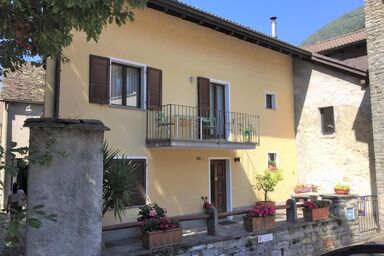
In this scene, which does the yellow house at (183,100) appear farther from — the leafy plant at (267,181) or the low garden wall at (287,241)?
the low garden wall at (287,241)

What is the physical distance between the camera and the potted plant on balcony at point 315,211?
39.8 ft

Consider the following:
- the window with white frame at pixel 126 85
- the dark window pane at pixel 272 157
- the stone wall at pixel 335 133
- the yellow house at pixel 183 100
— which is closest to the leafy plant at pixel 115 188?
the yellow house at pixel 183 100

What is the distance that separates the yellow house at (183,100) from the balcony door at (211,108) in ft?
0.12

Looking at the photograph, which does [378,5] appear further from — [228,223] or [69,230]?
[69,230]

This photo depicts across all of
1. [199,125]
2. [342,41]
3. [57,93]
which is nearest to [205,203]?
[199,125]

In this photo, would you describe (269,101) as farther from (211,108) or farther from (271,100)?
(211,108)

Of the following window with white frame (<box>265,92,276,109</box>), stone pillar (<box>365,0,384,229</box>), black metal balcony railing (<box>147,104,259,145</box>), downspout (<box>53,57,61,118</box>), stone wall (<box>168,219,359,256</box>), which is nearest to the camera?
stone wall (<box>168,219,359,256</box>)

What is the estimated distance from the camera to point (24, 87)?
20891 mm

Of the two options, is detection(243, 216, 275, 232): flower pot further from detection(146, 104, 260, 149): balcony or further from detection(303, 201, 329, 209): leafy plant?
detection(146, 104, 260, 149): balcony

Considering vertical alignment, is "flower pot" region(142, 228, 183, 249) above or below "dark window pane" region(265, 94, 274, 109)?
below

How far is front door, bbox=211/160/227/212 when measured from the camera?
14.1 metres

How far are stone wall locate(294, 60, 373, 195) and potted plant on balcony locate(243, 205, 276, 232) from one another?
20.7ft

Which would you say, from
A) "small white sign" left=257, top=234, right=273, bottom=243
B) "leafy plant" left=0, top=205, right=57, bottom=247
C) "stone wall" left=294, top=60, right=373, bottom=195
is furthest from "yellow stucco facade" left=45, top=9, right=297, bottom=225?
"leafy plant" left=0, top=205, right=57, bottom=247

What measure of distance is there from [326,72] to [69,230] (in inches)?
525
